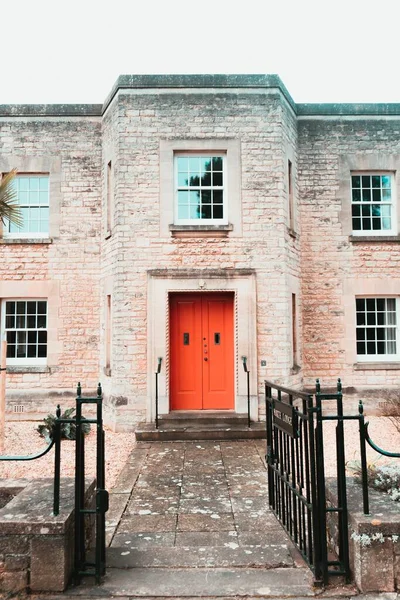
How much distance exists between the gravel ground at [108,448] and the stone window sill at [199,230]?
4491mm

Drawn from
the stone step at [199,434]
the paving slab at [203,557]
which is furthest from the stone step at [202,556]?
the stone step at [199,434]

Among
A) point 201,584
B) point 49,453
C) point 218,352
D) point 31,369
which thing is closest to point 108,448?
point 49,453

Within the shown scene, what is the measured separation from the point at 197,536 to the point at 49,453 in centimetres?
466

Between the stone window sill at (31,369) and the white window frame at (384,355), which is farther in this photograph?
the white window frame at (384,355)

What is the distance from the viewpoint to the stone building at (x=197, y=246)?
10641mm

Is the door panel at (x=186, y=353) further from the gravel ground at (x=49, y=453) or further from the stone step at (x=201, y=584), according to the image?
the stone step at (x=201, y=584)

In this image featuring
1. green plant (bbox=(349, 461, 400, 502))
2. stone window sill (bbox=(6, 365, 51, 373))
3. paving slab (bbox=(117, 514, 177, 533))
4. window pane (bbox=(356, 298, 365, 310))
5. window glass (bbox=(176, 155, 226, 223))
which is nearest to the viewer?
green plant (bbox=(349, 461, 400, 502))

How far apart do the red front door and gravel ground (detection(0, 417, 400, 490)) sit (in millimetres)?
1585

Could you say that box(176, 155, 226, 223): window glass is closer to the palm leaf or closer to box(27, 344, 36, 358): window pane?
the palm leaf

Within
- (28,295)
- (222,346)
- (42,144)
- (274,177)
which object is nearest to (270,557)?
(222,346)

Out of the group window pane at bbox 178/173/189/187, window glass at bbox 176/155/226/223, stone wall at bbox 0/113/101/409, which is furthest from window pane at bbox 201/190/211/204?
stone wall at bbox 0/113/101/409

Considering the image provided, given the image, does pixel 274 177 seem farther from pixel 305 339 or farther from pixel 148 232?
pixel 305 339

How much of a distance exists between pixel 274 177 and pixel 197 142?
6.32 feet

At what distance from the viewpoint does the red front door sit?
35.3ft
